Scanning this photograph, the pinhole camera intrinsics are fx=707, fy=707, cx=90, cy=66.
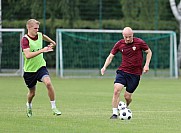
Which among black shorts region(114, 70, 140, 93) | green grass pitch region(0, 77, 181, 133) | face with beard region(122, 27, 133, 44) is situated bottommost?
green grass pitch region(0, 77, 181, 133)

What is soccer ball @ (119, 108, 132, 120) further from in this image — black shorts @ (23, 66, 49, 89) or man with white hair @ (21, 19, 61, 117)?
black shorts @ (23, 66, 49, 89)

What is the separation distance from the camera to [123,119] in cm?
1362

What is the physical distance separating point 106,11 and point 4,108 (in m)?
20.6

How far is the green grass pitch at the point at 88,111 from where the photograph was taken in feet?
39.7

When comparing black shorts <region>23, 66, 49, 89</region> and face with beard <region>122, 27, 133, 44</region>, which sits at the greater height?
face with beard <region>122, 27, 133, 44</region>

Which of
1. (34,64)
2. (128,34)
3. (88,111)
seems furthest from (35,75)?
(128,34)

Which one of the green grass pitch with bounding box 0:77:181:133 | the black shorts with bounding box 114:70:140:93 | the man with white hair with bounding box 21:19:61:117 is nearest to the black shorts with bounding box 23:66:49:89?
the man with white hair with bounding box 21:19:61:117

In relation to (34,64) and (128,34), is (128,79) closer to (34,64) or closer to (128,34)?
(128,34)

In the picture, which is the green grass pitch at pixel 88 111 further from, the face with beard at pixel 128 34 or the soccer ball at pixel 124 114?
the face with beard at pixel 128 34

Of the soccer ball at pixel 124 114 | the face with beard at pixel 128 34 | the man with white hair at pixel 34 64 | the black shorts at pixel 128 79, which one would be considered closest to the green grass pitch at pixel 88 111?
the soccer ball at pixel 124 114

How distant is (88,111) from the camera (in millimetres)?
15727

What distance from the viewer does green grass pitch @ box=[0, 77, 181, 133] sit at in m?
12.1

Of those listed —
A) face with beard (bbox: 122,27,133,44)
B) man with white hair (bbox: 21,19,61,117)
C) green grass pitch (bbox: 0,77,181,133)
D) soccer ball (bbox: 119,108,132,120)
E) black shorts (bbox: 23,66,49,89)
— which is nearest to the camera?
green grass pitch (bbox: 0,77,181,133)

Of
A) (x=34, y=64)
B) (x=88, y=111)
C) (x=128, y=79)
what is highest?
(x=34, y=64)
